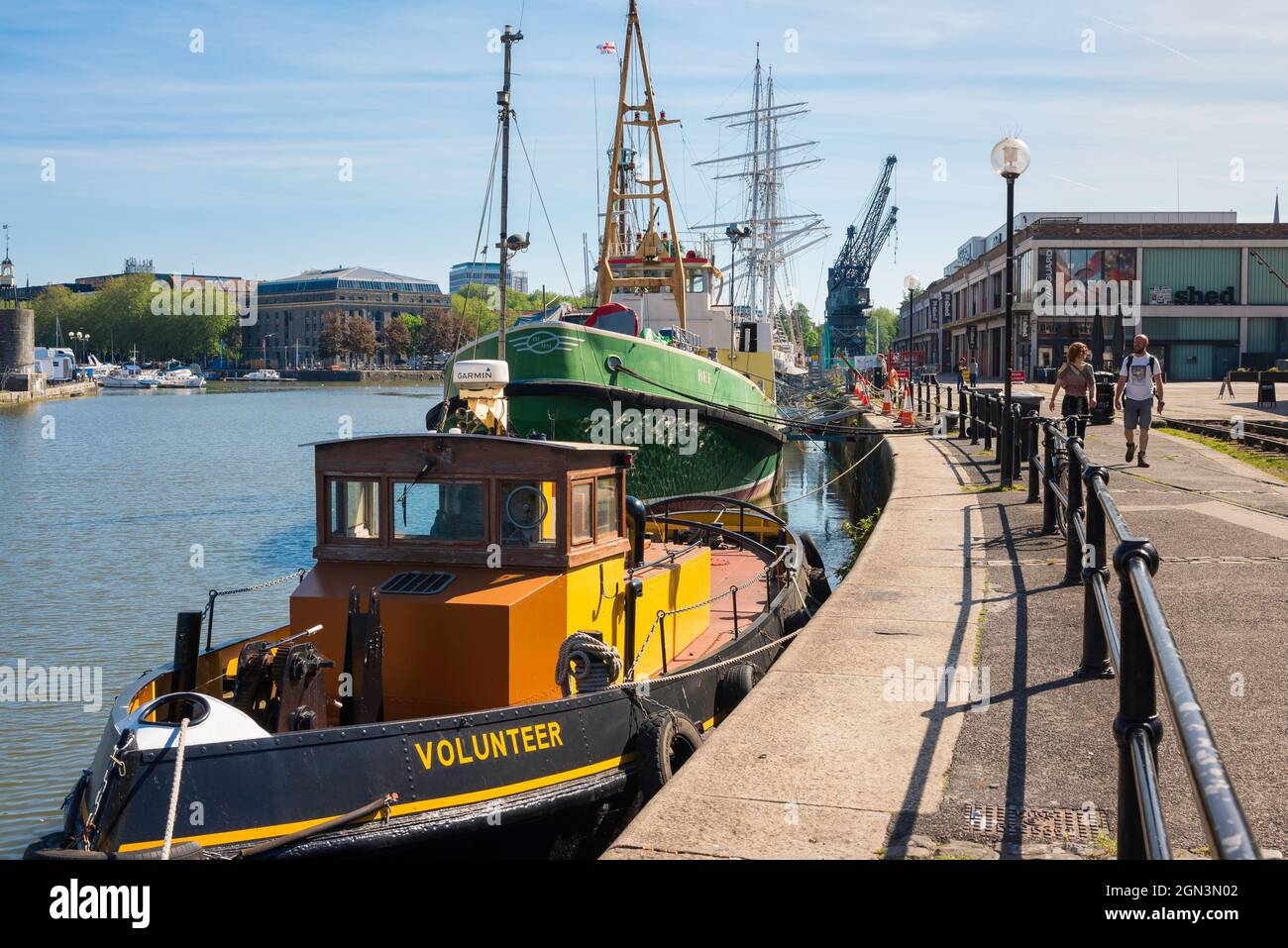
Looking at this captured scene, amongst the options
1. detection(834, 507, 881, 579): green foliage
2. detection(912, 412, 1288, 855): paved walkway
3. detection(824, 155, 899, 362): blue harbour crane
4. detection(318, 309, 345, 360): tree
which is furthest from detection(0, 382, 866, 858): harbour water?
detection(318, 309, 345, 360): tree

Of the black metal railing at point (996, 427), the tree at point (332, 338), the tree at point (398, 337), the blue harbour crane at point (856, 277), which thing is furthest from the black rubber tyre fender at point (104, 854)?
the tree at point (398, 337)

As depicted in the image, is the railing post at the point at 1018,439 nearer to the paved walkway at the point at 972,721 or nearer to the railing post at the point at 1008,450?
the railing post at the point at 1008,450

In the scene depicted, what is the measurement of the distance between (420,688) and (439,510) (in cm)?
129

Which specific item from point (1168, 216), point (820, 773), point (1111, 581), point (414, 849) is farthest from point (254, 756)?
point (1168, 216)

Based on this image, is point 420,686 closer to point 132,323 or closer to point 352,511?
point 352,511

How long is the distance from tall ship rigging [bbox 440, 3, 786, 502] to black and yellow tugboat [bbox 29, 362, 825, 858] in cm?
589

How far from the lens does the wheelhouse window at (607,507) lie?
8945 millimetres

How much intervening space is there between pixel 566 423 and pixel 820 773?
17.0 metres

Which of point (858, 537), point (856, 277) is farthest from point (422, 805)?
point (856, 277)

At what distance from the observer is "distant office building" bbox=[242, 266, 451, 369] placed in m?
187

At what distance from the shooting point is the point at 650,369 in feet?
77.4

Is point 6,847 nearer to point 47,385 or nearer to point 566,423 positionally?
point 566,423

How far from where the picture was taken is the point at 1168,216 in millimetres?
65562

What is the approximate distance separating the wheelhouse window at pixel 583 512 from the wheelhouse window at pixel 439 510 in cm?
65
